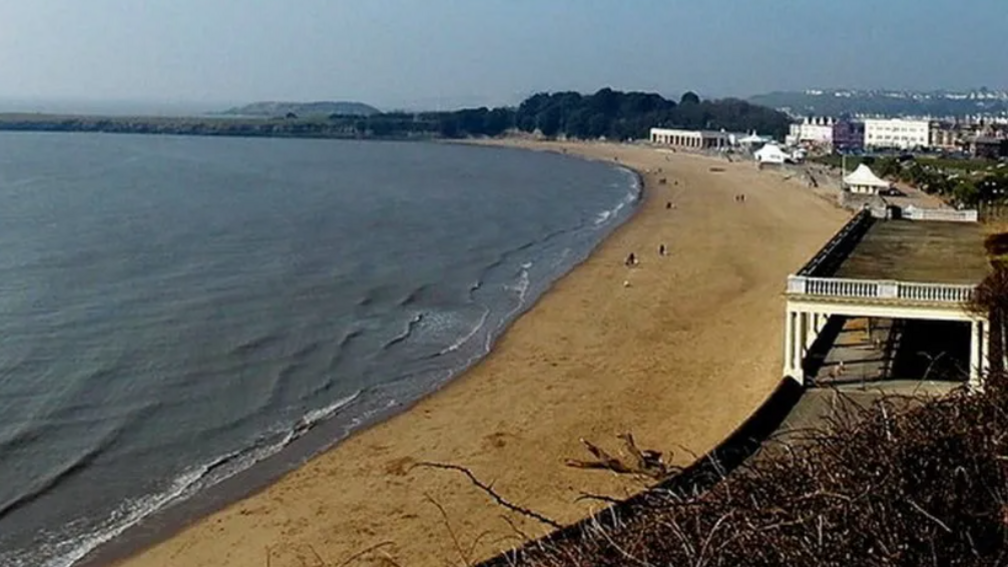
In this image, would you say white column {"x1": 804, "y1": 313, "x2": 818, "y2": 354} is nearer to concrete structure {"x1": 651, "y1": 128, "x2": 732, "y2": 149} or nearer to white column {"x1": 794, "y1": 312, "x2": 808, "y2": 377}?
white column {"x1": 794, "y1": 312, "x2": 808, "y2": 377}

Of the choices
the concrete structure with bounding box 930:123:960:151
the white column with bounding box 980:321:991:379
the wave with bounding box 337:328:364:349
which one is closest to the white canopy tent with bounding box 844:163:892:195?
the wave with bounding box 337:328:364:349

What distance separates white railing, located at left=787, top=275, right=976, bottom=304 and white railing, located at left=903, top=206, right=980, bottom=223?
606 inches

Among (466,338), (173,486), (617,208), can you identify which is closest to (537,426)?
(173,486)

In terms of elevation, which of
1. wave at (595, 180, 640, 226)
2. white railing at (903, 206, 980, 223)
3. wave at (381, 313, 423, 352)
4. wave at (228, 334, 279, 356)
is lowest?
wave at (595, 180, 640, 226)

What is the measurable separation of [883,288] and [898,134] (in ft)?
466

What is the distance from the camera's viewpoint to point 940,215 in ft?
107

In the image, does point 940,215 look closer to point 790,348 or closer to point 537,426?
point 790,348

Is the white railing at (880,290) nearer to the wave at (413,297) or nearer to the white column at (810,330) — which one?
the white column at (810,330)

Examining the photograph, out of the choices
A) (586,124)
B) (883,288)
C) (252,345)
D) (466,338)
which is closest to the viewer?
(883,288)

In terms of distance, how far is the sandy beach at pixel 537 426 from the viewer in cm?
1469

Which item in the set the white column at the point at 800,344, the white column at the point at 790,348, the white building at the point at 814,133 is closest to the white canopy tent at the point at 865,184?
the white column at the point at 800,344

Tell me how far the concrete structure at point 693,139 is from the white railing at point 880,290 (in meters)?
129

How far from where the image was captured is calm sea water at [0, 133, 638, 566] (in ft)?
59.4

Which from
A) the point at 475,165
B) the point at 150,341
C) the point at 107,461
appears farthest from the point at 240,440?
the point at 475,165
